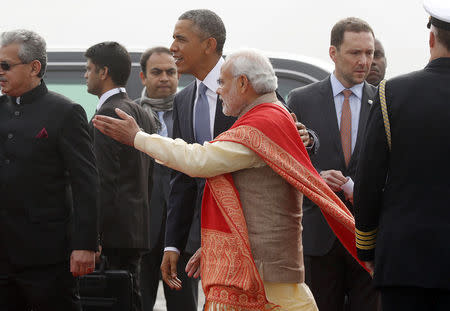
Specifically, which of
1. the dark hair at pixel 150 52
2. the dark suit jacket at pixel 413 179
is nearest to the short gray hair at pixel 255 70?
the dark suit jacket at pixel 413 179

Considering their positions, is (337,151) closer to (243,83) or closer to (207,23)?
(207,23)

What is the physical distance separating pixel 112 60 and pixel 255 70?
2.15 metres

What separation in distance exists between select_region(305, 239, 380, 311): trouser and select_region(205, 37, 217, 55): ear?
4.25 ft

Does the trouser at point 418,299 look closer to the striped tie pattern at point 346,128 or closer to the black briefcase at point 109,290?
the striped tie pattern at point 346,128

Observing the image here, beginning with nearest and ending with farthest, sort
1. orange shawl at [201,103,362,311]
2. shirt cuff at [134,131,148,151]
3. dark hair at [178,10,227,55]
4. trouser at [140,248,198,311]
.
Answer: orange shawl at [201,103,362,311] < shirt cuff at [134,131,148,151] < dark hair at [178,10,227,55] < trouser at [140,248,198,311]

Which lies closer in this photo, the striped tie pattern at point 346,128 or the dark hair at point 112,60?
the striped tie pattern at point 346,128

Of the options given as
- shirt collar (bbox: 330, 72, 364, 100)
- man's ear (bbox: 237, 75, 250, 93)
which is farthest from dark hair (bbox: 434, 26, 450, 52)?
shirt collar (bbox: 330, 72, 364, 100)

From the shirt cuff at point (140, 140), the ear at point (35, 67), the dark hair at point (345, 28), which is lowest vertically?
the shirt cuff at point (140, 140)

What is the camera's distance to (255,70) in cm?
348

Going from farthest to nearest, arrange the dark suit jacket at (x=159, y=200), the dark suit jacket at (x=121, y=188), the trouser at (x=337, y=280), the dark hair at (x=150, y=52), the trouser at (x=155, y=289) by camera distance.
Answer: the dark hair at (x=150, y=52) < the dark suit jacket at (x=159, y=200) < the trouser at (x=155, y=289) < the dark suit jacket at (x=121, y=188) < the trouser at (x=337, y=280)

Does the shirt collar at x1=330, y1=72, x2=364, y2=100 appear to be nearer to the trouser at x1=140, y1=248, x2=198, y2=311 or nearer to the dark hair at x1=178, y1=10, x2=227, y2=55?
the dark hair at x1=178, y1=10, x2=227, y2=55

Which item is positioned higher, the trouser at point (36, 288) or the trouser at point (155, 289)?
the trouser at point (36, 288)

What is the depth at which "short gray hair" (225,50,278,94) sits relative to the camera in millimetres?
3479

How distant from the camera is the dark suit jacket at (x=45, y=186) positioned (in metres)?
3.98
